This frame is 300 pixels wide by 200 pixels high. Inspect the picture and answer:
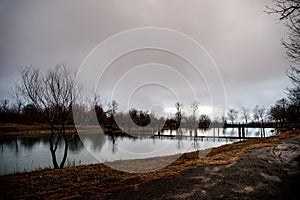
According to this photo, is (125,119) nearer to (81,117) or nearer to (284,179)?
(81,117)

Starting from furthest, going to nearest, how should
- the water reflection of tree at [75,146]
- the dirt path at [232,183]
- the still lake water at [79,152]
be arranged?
the water reflection of tree at [75,146] < the still lake water at [79,152] < the dirt path at [232,183]

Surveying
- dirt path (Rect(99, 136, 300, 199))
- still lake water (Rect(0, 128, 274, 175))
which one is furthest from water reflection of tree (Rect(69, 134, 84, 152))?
dirt path (Rect(99, 136, 300, 199))

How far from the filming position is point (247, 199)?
5.57 m

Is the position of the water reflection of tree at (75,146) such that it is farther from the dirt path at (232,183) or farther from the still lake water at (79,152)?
the dirt path at (232,183)

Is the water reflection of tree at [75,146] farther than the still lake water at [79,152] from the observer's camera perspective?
Yes

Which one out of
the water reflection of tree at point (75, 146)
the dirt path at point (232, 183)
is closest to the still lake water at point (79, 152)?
the water reflection of tree at point (75, 146)

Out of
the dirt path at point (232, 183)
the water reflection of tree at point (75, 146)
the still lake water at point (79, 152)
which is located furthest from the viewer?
the water reflection of tree at point (75, 146)

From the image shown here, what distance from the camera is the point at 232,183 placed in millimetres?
6832

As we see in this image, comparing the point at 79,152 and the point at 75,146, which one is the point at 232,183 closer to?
the point at 79,152

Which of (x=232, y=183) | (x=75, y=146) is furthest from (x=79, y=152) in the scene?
(x=232, y=183)

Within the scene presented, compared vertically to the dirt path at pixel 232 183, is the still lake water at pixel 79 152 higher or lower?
lower

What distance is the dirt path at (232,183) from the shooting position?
19.5 feet

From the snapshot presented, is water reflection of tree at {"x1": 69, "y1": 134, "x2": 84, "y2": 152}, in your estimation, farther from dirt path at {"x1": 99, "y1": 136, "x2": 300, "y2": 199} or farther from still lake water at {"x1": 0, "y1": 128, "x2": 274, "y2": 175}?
dirt path at {"x1": 99, "y1": 136, "x2": 300, "y2": 199}

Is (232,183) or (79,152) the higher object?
(232,183)
